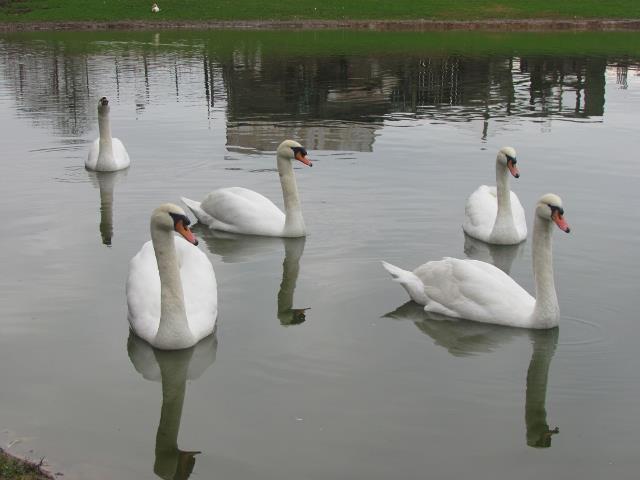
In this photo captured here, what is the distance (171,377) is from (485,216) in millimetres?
5366

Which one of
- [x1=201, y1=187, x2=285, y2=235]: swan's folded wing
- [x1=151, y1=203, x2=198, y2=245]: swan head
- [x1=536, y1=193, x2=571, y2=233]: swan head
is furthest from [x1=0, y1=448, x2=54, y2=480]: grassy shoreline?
[x1=201, y1=187, x2=285, y2=235]: swan's folded wing

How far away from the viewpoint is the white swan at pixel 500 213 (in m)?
11.9

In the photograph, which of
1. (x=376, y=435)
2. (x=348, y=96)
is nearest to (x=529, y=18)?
(x=348, y=96)

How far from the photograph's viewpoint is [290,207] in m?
12.4

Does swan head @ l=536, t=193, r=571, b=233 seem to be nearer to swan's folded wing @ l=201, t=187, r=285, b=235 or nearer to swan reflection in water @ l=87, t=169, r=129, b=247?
swan's folded wing @ l=201, t=187, r=285, b=235

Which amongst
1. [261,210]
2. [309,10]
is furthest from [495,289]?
[309,10]

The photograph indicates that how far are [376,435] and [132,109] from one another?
18843mm

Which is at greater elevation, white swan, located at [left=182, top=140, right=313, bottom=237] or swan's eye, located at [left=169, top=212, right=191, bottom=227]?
swan's eye, located at [left=169, top=212, right=191, bottom=227]

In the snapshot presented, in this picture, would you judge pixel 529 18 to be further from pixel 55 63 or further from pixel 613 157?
pixel 613 157

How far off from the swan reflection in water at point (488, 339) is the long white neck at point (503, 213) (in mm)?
2427

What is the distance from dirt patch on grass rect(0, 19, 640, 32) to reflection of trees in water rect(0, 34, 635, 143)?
12245mm

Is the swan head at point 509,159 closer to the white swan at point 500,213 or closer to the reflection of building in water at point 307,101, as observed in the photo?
the white swan at point 500,213

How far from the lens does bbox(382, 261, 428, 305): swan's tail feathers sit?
9906 millimetres

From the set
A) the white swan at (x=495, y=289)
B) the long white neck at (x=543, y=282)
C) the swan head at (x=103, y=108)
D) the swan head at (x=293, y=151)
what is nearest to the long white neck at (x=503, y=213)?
the swan head at (x=293, y=151)
